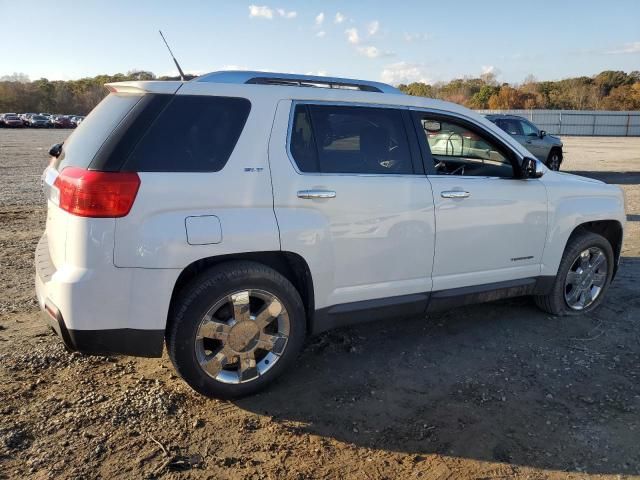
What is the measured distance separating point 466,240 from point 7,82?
108 metres

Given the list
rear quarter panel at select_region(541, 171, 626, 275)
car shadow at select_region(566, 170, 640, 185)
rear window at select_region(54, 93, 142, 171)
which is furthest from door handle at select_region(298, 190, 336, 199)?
car shadow at select_region(566, 170, 640, 185)

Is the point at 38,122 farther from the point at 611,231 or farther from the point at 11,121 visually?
the point at 611,231

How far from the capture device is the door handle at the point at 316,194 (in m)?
3.32

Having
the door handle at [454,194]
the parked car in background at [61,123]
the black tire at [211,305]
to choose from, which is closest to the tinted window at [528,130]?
the door handle at [454,194]

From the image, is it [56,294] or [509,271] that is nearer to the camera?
[56,294]

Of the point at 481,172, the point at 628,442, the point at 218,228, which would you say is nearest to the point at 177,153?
the point at 218,228

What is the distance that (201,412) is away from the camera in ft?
10.6

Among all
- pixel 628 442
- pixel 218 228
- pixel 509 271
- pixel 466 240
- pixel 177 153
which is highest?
pixel 177 153

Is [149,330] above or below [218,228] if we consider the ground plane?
below

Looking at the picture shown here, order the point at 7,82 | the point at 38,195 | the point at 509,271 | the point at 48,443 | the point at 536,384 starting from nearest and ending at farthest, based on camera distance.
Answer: the point at 48,443, the point at 536,384, the point at 509,271, the point at 38,195, the point at 7,82

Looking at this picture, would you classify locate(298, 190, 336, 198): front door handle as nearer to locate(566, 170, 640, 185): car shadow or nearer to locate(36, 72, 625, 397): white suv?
locate(36, 72, 625, 397): white suv

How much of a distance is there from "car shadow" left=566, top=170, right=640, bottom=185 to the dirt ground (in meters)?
12.6

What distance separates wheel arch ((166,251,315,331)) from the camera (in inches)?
124

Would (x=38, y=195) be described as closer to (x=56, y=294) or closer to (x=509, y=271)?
(x=56, y=294)
